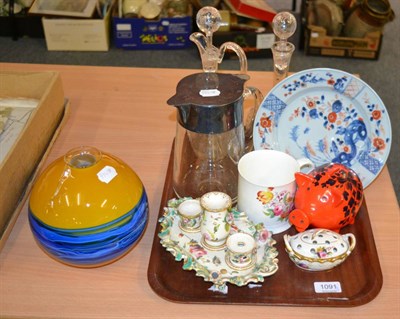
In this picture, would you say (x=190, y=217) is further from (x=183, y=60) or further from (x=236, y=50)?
(x=183, y=60)

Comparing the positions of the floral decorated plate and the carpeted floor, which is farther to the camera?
the carpeted floor

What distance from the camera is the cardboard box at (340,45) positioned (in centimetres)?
231

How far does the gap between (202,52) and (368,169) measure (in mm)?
346

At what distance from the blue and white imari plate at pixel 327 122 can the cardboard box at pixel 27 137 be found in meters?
0.40

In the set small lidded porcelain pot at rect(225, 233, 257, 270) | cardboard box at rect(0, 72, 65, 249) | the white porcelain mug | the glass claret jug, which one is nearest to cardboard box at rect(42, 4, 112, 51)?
cardboard box at rect(0, 72, 65, 249)

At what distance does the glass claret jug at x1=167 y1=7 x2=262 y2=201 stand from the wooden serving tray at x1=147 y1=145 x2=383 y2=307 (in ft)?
0.53

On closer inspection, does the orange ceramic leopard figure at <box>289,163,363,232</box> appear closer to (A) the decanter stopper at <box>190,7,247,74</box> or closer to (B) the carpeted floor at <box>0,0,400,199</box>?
(A) the decanter stopper at <box>190,7,247,74</box>

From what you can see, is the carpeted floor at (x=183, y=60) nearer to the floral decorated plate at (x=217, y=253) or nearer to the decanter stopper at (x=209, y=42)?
the decanter stopper at (x=209, y=42)

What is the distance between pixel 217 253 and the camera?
0.80 meters

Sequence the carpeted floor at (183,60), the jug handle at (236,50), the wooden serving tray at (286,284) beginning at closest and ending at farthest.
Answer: the wooden serving tray at (286,284), the jug handle at (236,50), the carpeted floor at (183,60)

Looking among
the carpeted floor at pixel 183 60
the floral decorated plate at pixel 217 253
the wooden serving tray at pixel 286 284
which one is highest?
the floral decorated plate at pixel 217 253

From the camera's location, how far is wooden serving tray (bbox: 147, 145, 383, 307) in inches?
29.8

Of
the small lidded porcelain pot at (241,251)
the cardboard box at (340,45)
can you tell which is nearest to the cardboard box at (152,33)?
the cardboard box at (340,45)

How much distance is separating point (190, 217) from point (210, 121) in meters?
0.15
